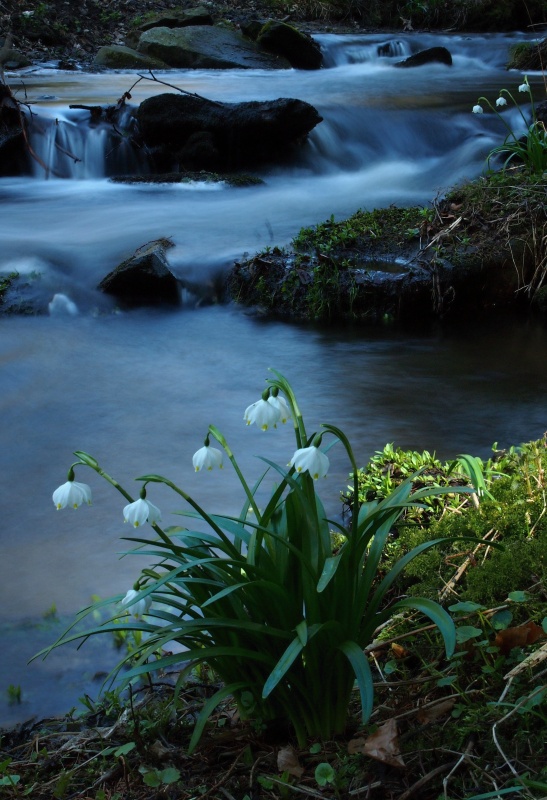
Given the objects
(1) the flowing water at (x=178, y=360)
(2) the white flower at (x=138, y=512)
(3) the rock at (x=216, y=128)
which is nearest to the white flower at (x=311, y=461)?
(2) the white flower at (x=138, y=512)

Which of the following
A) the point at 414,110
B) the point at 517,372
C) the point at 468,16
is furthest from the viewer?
the point at 468,16

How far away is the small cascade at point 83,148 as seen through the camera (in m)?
11.7

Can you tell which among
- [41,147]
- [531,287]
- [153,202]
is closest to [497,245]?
[531,287]

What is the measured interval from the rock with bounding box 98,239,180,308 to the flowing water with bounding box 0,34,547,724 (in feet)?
0.63

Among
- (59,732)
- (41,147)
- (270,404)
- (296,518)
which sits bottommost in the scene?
(59,732)

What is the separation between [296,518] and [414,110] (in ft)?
38.3

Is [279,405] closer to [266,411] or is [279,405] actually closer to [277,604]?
[266,411]

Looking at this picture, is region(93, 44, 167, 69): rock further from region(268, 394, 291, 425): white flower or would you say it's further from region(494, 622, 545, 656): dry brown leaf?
region(494, 622, 545, 656): dry brown leaf

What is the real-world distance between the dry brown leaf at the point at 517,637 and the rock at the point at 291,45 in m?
17.1

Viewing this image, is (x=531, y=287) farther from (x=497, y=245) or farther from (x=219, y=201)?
(x=219, y=201)

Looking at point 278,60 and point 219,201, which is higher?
point 278,60

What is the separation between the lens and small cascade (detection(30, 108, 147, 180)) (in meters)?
11.7

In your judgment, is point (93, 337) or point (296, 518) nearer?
point (296, 518)

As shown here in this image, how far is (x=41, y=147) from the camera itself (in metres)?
11.7
